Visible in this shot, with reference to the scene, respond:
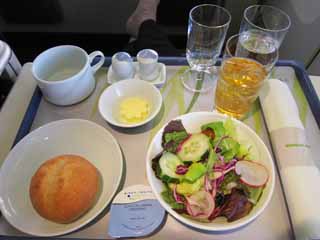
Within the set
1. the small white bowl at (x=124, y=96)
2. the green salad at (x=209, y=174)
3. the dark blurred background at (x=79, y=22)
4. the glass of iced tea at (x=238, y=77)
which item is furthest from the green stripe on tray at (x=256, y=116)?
the dark blurred background at (x=79, y=22)

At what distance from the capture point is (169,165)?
19.6 inches

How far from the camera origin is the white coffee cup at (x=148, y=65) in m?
0.70

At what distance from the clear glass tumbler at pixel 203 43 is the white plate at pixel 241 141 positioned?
17 cm

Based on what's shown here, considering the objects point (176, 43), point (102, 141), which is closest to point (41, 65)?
point (102, 141)

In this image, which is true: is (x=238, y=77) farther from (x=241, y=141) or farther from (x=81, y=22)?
(x=81, y=22)

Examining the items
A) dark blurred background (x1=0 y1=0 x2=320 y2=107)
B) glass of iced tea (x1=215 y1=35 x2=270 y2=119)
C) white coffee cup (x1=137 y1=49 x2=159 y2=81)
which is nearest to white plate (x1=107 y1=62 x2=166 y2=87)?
white coffee cup (x1=137 y1=49 x2=159 y2=81)

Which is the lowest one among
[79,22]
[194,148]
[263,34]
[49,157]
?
[79,22]

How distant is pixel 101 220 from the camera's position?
51 cm

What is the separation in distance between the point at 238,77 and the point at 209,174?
0.86ft

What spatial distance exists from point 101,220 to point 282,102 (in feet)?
1.59

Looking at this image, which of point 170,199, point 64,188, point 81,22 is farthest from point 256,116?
point 81,22

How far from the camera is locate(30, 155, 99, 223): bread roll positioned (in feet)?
1.59

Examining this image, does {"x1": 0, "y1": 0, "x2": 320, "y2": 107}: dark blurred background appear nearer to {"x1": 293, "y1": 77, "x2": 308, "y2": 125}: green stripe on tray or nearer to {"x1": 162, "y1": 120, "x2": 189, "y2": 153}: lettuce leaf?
{"x1": 293, "y1": 77, "x2": 308, "y2": 125}: green stripe on tray

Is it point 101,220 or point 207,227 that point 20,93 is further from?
point 207,227
